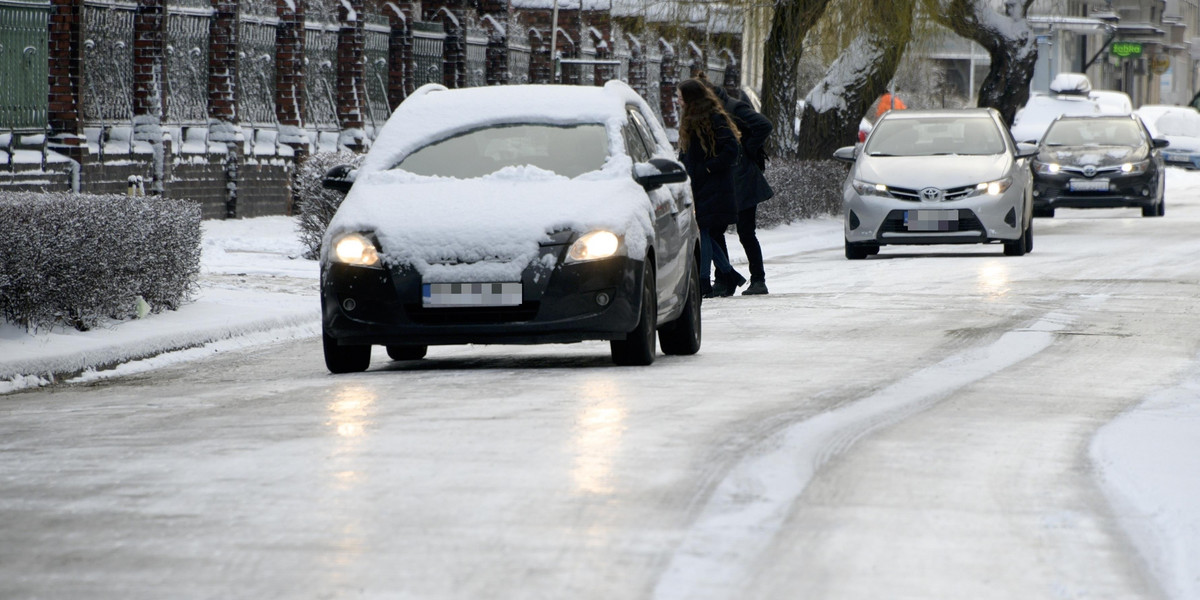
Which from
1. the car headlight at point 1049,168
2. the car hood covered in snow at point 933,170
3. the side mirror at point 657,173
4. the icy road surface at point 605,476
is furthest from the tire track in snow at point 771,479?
the car headlight at point 1049,168

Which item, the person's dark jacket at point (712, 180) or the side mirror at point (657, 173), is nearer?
the side mirror at point (657, 173)

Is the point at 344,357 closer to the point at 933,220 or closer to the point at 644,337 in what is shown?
the point at 644,337

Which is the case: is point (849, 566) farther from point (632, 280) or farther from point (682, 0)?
point (682, 0)

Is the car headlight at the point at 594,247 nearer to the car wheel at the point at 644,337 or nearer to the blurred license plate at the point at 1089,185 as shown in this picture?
the car wheel at the point at 644,337

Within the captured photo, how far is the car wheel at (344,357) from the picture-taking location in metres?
10.8

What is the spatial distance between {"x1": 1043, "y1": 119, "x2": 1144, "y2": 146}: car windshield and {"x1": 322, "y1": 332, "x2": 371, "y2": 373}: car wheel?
68.4 feet

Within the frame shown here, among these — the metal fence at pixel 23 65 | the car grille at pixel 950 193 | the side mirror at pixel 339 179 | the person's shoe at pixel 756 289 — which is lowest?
the person's shoe at pixel 756 289

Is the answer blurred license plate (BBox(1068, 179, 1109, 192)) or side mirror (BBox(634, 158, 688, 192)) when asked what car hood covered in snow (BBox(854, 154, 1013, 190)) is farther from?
side mirror (BBox(634, 158, 688, 192))

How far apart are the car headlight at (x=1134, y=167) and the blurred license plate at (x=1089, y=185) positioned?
318mm

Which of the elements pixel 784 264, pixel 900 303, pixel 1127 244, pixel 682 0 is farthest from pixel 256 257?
pixel 682 0

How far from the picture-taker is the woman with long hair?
50.3 ft

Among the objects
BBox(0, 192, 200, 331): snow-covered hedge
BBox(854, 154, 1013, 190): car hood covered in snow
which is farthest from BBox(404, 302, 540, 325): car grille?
BBox(854, 154, 1013, 190): car hood covered in snow

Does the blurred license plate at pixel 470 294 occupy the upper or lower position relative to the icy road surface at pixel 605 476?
upper

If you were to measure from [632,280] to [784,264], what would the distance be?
1076cm
